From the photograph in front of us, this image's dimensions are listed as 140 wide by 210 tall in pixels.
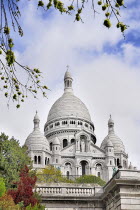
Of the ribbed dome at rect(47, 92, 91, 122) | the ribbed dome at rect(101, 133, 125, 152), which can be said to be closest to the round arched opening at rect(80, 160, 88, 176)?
the ribbed dome at rect(101, 133, 125, 152)

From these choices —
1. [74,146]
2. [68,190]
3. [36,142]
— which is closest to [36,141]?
[36,142]

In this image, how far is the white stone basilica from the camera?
9356cm

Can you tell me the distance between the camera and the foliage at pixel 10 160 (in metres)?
26.9

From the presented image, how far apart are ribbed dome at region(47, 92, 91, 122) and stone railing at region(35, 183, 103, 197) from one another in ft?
272

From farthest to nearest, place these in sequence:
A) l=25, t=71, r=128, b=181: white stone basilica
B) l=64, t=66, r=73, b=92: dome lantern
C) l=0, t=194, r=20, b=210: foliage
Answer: l=64, t=66, r=73, b=92: dome lantern, l=25, t=71, r=128, b=181: white stone basilica, l=0, t=194, r=20, b=210: foliage

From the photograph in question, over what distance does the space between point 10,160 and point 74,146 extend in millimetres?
67512

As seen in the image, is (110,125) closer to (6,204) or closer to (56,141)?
(56,141)

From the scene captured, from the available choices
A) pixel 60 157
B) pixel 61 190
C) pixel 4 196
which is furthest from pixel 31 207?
pixel 60 157

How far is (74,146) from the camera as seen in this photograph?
96.4 metres

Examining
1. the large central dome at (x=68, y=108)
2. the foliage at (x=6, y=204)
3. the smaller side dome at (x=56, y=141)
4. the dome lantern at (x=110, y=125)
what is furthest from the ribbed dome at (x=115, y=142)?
the foliage at (x=6, y=204)

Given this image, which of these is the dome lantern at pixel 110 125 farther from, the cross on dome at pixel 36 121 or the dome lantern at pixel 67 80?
the cross on dome at pixel 36 121

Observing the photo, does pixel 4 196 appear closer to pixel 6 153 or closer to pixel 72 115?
pixel 6 153

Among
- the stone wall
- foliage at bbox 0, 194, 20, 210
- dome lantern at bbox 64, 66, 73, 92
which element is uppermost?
dome lantern at bbox 64, 66, 73, 92

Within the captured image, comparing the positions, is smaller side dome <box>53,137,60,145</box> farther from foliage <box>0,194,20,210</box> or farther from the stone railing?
foliage <box>0,194,20,210</box>
